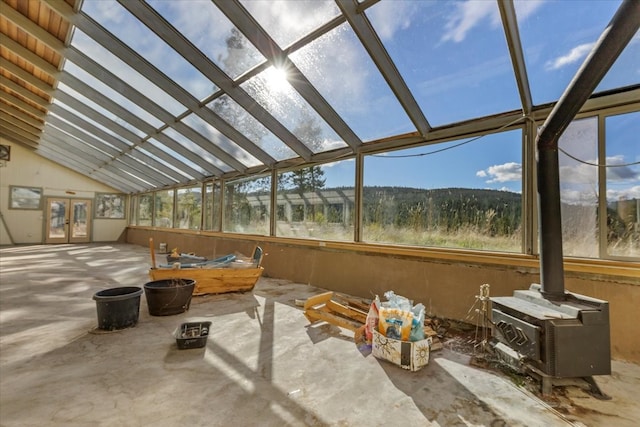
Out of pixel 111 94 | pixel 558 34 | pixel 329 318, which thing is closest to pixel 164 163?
pixel 111 94

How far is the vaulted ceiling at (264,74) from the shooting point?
117 inches

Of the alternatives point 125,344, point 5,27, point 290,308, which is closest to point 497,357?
point 290,308

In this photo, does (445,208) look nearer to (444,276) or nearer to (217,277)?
(444,276)

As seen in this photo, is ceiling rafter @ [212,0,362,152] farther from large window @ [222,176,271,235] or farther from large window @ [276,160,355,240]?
large window @ [222,176,271,235]

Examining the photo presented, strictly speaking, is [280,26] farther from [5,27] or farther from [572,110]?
[5,27]

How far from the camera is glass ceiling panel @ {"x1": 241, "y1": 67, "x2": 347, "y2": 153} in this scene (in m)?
4.05

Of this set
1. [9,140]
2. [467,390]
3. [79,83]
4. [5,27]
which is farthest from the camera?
[9,140]

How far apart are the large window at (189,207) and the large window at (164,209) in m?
0.60

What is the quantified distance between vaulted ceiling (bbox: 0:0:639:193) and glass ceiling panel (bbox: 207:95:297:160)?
23mm

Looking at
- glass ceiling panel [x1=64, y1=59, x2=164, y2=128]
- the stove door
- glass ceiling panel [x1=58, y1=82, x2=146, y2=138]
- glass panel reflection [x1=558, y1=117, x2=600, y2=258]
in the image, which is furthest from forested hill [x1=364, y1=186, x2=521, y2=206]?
glass ceiling panel [x1=58, y1=82, x2=146, y2=138]

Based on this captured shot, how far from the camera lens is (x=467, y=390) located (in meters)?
2.09

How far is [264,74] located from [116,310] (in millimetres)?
3353

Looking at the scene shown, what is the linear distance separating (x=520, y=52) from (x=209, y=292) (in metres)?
4.92

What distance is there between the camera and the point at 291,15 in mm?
3146
